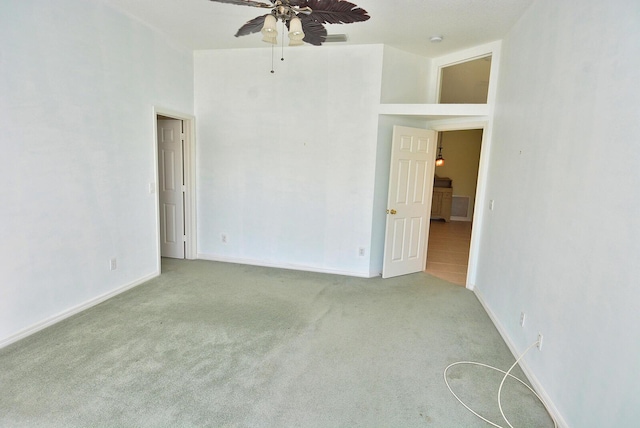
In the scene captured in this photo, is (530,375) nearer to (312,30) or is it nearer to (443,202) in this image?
(312,30)

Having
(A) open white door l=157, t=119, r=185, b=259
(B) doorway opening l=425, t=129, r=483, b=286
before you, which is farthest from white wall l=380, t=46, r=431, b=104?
(B) doorway opening l=425, t=129, r=483, b=286

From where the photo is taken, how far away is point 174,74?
13.9ft

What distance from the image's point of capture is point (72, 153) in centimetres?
296

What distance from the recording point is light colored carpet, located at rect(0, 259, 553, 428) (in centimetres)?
196

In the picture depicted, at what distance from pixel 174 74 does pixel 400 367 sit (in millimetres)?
4212

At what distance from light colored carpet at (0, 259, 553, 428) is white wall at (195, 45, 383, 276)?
985 mm

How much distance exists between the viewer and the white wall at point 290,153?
13.9 ft

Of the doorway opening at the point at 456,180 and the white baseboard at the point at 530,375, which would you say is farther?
the doorway opening at the point at 456,180

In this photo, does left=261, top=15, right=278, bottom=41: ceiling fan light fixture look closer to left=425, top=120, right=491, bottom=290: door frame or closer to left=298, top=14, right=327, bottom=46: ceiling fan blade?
left=298, top=14, right=327, bottom=46: ceiling fan blade

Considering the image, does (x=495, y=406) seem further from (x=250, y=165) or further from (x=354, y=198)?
(x=250, y=165)

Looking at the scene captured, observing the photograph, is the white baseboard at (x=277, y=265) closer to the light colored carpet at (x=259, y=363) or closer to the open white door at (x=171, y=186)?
the open white door at (x=171, y=186)

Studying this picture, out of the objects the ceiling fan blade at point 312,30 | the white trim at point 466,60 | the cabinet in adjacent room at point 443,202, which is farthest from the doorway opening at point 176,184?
the cabinet in adjacent room at point 443,202

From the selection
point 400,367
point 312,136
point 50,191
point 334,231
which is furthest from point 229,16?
point 400,367

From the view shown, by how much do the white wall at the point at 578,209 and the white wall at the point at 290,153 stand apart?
1751 mm
